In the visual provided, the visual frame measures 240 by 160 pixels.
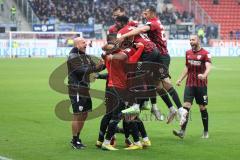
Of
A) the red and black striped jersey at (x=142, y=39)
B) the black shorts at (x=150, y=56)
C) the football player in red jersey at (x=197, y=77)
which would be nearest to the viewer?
the red and black striped jersey at (x=142, y=39)

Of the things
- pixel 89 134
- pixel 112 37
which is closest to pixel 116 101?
pixel 112 37

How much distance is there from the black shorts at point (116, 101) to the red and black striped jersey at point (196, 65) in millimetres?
2343

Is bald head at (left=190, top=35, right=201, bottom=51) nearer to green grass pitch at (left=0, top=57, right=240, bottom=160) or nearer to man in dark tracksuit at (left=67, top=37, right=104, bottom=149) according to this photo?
green grass pitch at (left=0, top=57, right=240, bottom=160)

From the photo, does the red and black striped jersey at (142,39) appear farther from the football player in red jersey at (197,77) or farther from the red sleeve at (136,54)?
the football player in red jersey at (197,77)

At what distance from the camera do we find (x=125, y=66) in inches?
508

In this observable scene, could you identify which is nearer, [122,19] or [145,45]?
[122,19]

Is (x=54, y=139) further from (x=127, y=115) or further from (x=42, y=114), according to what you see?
(x=42, y=114)

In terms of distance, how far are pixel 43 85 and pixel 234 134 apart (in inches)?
601

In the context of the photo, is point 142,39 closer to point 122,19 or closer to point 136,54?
point 136,54

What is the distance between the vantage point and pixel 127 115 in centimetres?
1261

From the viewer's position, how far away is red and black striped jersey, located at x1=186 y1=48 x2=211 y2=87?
14273mm

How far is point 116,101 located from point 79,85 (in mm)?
828

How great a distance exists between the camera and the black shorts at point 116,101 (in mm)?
12559

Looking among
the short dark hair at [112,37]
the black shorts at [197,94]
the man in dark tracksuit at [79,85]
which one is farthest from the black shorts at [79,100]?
the black shorts at [197,94]
